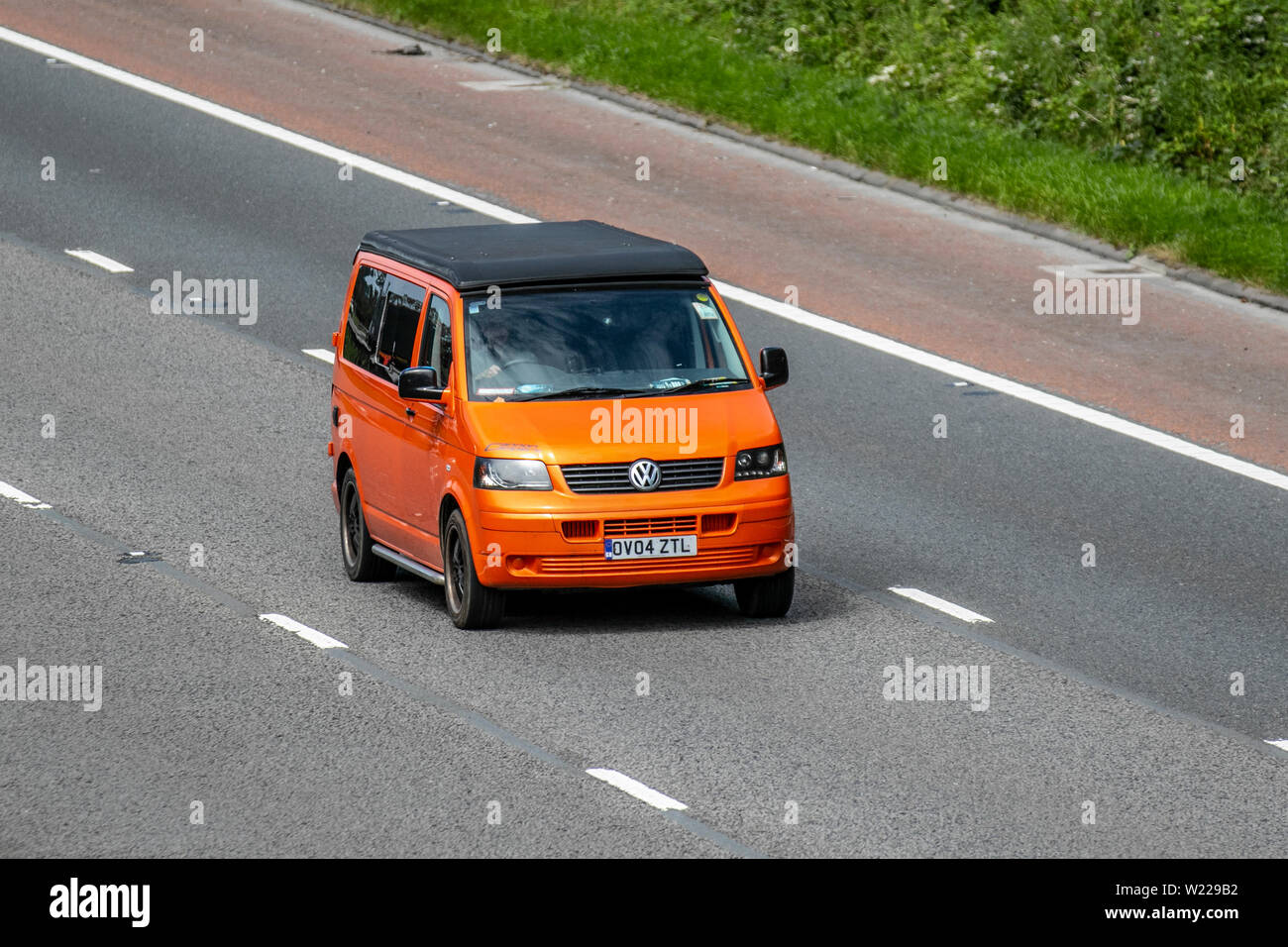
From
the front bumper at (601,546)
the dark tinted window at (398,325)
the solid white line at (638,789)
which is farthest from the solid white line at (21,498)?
the solid white line at (638,789)

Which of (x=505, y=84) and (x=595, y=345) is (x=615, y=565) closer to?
(x=595, y=345)

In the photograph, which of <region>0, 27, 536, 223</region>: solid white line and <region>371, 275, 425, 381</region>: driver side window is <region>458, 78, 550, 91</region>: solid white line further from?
<region>371, 275, 425, 381</region>: driver side window

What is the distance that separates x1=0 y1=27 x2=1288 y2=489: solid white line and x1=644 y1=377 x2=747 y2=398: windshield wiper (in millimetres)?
5101

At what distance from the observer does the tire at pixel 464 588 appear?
12.9 metres

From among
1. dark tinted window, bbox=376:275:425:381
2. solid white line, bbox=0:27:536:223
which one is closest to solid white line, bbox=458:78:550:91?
solid white line, bbox=0:27:536:223

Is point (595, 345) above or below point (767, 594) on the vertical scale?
above

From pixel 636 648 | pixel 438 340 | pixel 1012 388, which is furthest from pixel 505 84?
pixel 636 648

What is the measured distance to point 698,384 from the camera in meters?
13.2

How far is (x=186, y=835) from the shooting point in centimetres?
952

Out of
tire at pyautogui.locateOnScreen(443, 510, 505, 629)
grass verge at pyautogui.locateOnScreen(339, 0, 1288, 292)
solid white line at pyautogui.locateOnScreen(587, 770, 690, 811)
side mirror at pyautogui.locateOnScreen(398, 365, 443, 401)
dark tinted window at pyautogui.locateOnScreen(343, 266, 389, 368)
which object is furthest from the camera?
grass verge at pyautogui.locateOnScreen(339, 0, 1288, 292)

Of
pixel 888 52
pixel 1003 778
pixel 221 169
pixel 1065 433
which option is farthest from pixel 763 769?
pixel 888 52

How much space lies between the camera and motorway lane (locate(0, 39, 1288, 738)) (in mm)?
13289

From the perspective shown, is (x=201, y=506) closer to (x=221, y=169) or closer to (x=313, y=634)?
(x=313, y=634)

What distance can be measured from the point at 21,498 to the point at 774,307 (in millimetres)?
7834
